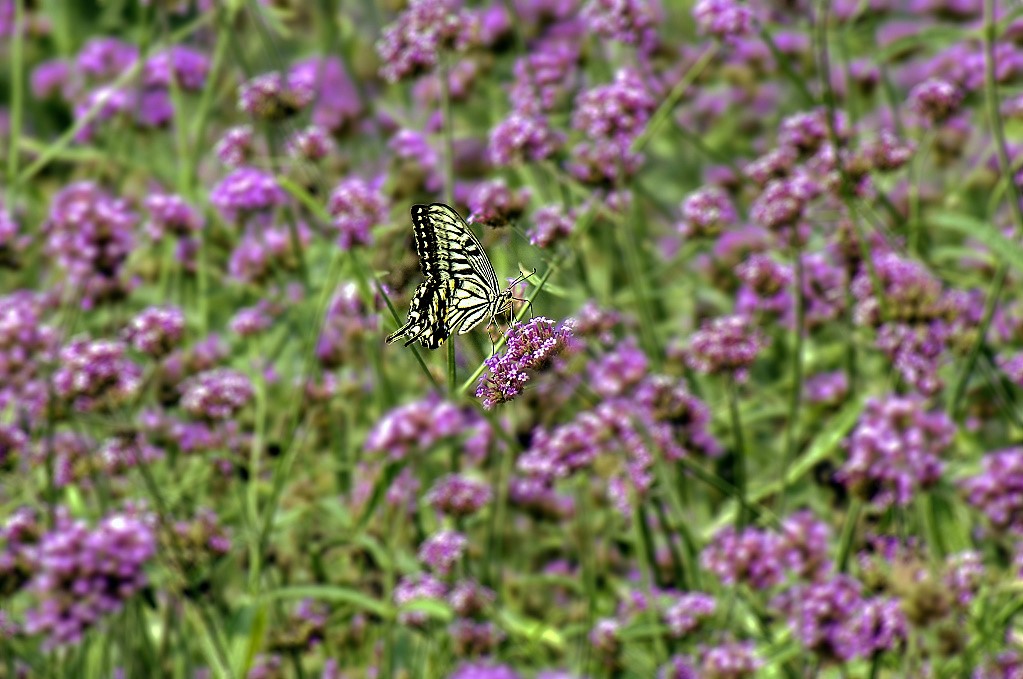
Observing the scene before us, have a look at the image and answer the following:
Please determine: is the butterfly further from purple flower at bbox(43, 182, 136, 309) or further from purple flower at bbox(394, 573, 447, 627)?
purple flower at bbox(43, 182, 136, 309)

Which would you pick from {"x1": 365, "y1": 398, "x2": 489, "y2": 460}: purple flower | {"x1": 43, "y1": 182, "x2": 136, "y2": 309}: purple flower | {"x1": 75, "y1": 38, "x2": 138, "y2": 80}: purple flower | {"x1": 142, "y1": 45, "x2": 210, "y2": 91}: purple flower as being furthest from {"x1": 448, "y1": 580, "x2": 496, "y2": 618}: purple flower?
{"x1": 75, "y1": 38, "x2": 138, "y2": 80}: purple flower

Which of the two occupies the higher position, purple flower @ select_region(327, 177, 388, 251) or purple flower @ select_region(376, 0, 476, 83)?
purple flower @ select_region(376, 0, 476, 83)

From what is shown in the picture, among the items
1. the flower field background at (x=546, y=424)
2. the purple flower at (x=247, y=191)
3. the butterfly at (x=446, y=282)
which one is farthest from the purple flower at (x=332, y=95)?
the butterfly at (x=446, y=282)

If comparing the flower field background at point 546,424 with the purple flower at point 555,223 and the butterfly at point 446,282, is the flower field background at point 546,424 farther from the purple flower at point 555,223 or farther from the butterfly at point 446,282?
the butterfly at point 446,282

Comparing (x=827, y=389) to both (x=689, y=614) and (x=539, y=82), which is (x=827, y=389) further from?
(x=689, y=614)

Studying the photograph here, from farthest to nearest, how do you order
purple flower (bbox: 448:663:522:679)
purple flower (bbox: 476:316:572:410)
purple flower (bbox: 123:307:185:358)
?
purple flower (bbox: 123:307:185:358)
purple flower (bbox: 448:663:522:679)
purple flower (bbox: 476:316:572:410)

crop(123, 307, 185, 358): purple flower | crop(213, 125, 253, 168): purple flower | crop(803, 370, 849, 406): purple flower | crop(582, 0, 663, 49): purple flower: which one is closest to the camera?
crop(123, 307, 185, 358): purple flower
